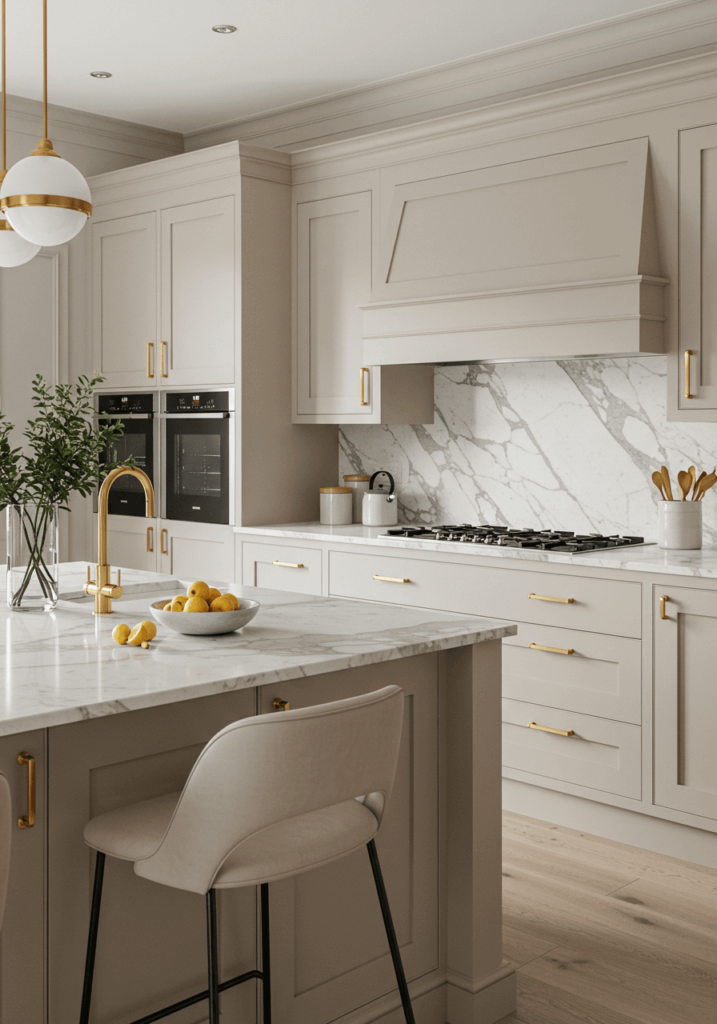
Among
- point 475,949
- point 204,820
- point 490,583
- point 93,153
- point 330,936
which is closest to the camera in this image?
point 204,820

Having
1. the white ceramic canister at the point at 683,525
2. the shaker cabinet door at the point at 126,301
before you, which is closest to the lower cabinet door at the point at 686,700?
the white ceramic canister at the point at 683,525

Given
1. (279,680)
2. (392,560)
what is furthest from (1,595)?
(392,560)

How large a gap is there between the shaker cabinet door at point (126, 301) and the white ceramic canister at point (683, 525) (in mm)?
2409

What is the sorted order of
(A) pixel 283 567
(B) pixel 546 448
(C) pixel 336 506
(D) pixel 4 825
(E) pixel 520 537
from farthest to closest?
(C) pixel 336 506 < (A) pixel 283 567 < (B) pixel 546 448 < (E) pixel 520 537 < (D) pixel 4 825

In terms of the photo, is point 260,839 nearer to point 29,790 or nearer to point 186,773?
point 186,773

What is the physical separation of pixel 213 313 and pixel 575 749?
2354mm

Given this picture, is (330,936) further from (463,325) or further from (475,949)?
(463,325)

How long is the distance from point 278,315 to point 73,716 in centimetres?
314

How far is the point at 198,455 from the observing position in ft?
15.0

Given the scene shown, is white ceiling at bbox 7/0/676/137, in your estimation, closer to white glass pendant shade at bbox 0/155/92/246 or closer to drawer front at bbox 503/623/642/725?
white glass pendant shade at bbox 0/155/92/246

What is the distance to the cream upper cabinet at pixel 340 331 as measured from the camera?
4.24 metres

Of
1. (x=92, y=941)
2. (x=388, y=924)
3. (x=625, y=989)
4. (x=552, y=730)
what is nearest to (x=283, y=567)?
(x=552, y=730)

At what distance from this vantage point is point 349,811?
1.85 m

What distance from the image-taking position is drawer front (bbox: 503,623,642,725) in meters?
3.27
